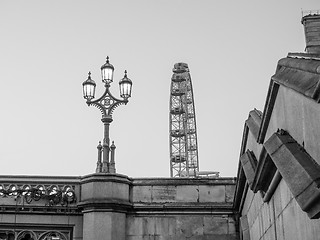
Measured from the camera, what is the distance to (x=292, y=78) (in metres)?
4.66

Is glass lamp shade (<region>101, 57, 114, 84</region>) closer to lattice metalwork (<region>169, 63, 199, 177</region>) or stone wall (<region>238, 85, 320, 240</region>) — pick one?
stone wall (<region>238, 85, 320, 240</region>)

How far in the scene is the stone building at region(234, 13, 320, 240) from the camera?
390 centimetres

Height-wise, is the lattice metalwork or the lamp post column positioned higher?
the lattice metalwork

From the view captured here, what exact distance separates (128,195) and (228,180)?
2.38 meters

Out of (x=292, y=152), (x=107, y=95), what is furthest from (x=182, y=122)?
(x=292, y=152)

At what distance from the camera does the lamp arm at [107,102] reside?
14.4 metres

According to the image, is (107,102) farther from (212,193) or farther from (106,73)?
(212,193)

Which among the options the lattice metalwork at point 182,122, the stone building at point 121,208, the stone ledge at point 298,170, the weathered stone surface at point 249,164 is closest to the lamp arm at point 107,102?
the stone building at point 121,208

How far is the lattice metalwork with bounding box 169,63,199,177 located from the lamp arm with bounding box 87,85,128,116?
136ft

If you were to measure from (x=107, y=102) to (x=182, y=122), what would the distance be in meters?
42.7

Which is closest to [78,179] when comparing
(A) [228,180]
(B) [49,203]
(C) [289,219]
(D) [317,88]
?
(B) [49,203]

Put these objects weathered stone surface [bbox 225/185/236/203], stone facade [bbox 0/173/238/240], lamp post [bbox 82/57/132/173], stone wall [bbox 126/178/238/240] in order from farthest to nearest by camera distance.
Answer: lamp post [bbox 82/57/132/173], weathered stone surface [bbox 225/185/236/203], stone wall [bbox 126/178/238/240], stone facade [bbox 0/173/238/240]

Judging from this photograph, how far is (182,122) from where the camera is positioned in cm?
5706

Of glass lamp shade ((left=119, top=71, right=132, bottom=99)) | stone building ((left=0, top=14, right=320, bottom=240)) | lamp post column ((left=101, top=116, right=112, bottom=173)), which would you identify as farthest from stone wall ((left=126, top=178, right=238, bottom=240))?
glass lamp shade ((left=119, top=71, right=132, bottom=99))
